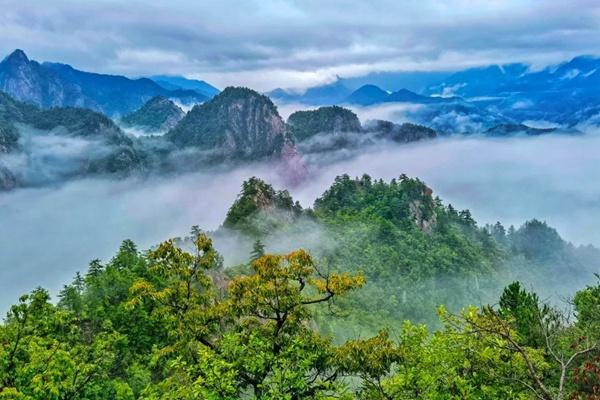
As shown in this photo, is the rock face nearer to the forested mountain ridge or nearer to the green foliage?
the forested mountain ridge

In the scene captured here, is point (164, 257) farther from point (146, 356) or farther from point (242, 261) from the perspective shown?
point (242, 261)

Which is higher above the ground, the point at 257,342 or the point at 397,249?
the point at 257,342

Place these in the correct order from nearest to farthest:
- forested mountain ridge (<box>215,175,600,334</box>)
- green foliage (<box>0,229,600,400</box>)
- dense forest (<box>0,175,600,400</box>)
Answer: green foliage (<box>0,229,600,400</box>) → dense forest (<box>0,175,600,400</box>) → forested mountain ridge (<box>215,175,600,334</box>)

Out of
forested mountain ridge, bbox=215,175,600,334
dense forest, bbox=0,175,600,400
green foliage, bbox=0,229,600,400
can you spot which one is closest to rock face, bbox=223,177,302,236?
forested mountain ridge, bbox=215,175,600,334

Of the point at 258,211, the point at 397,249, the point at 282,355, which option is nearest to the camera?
the point at 282,355

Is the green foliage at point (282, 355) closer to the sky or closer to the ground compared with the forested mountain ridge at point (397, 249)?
closer to the sky

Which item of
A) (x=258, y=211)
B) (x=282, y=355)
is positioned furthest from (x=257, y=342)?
(x=258, y=211)

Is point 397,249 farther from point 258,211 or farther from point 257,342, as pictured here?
point 257,342

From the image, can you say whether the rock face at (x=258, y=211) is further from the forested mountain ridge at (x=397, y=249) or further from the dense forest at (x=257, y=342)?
the dense forest at (x=257, y=342)

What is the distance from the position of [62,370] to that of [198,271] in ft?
20.6

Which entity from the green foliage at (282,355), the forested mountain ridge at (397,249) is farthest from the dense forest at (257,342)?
the forested mountain ridge at (397,249)

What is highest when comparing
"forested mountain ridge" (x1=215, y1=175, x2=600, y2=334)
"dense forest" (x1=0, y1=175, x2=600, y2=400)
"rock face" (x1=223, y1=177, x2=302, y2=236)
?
"dense forest" (x1=0, y1=175, x2=600, y2=400)

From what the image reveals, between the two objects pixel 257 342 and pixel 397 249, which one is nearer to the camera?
pixel 257 342

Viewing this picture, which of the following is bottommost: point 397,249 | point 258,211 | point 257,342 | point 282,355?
point 397,249
